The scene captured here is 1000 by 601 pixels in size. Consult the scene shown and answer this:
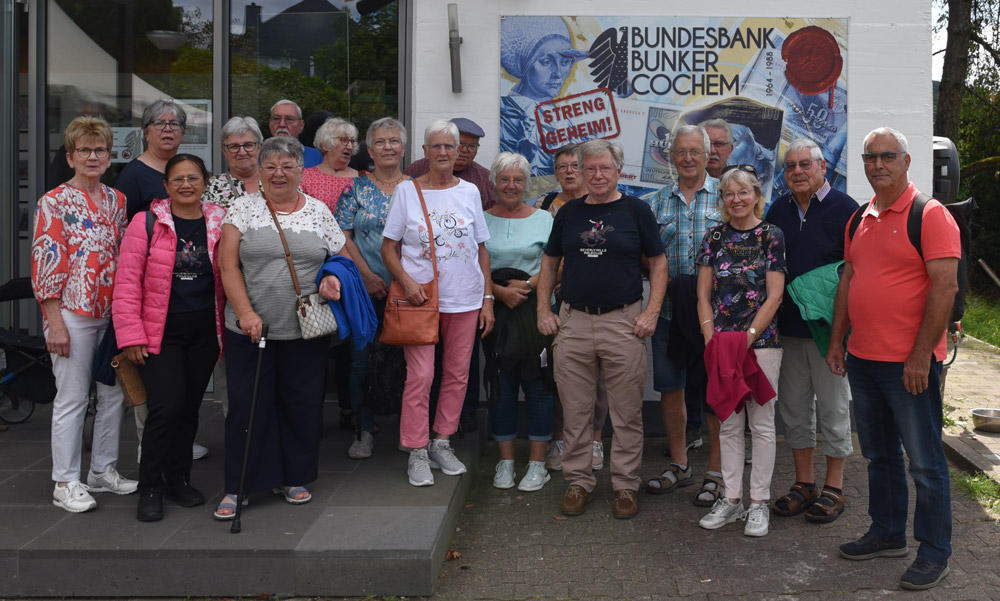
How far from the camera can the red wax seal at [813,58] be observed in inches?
246

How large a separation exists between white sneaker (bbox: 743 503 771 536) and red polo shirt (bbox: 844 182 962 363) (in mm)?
997

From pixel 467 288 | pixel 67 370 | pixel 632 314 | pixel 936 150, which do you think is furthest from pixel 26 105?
pixel 936 150

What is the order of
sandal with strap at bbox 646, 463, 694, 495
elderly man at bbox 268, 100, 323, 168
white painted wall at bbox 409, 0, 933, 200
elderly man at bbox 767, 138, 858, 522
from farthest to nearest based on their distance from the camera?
white painted wall at bbox 409, 0, 933, 200 → elderly man at bbox 268, 100, 323, 168 → sandal with strap at bbox 646, 463, 694, 495 → elderly man at bbox 767, 138, 858, 522

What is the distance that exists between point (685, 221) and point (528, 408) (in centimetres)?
139

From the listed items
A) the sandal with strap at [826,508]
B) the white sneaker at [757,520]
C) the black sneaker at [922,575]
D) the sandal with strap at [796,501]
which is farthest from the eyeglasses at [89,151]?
the black sneaker at [922,575]

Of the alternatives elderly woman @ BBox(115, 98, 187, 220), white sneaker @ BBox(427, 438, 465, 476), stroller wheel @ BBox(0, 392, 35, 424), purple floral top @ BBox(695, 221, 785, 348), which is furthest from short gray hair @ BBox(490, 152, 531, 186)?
stroller wheel @ BBox(0, 392, 35, 424)

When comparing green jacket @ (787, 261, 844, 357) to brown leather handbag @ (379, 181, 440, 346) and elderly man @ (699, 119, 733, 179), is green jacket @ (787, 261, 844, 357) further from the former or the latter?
brown leather handbag @ (379, 181, 440, 346)

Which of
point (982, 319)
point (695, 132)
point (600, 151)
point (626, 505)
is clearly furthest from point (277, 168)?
point (982, 319)

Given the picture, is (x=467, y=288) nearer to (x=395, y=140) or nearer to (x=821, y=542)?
(x=395, y=140)

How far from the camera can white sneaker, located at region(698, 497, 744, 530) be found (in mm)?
4570

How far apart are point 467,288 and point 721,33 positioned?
285 centimetres

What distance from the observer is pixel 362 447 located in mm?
5254

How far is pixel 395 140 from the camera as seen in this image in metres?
4.91

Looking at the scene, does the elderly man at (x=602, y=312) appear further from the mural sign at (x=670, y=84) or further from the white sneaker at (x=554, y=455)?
the mural sign at (x=670, y=84)
